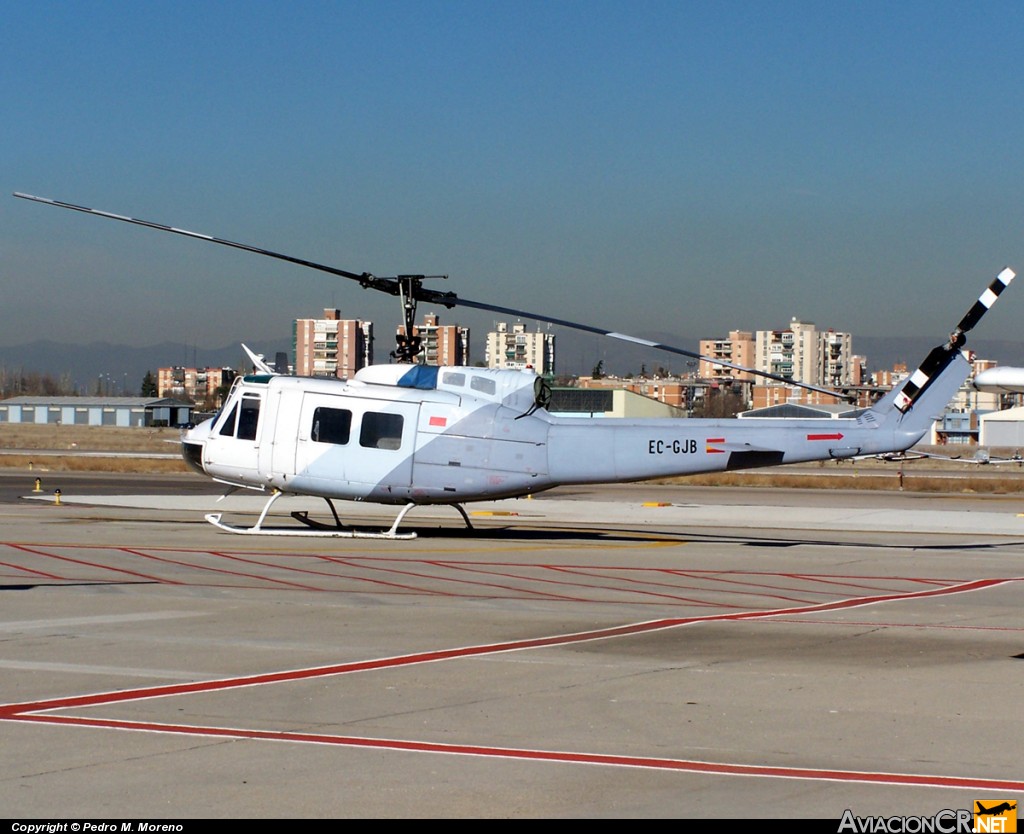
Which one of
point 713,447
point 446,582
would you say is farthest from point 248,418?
point 713,447

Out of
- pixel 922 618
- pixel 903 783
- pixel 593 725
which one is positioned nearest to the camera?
pixel 903 783

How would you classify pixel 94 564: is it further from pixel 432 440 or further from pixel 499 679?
pixel 499 679

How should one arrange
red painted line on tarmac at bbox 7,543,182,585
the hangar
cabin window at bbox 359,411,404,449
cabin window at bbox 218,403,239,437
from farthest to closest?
the hangar → cabin window at bbox 218,403,239,437 → cabin window at bbox 359,411,404,449 → red painted line on tarmac at bbox 7,543,182,585

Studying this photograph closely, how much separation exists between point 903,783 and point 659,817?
176cm

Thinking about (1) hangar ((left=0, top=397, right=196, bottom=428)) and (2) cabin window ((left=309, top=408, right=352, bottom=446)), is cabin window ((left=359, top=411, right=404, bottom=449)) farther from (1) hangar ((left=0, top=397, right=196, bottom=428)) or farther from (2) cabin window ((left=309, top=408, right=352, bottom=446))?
(1) hangar ((left=0, top=397, right=196, bottom=428))

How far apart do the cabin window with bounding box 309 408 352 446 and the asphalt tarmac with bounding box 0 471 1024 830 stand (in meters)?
2.08

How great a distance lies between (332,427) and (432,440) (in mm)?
1951

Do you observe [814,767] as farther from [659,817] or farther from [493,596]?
[493,596]

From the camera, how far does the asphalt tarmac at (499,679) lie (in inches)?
291

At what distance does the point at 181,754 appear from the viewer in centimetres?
809

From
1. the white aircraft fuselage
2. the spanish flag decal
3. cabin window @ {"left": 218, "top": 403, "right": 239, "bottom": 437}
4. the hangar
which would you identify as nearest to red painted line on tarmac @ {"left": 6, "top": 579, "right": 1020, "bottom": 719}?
the spanish flag decal

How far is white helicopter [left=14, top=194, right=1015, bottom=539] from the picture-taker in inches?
877

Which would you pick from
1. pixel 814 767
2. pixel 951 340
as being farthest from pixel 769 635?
pixel 951 340

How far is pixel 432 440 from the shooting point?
2295 centimetres
